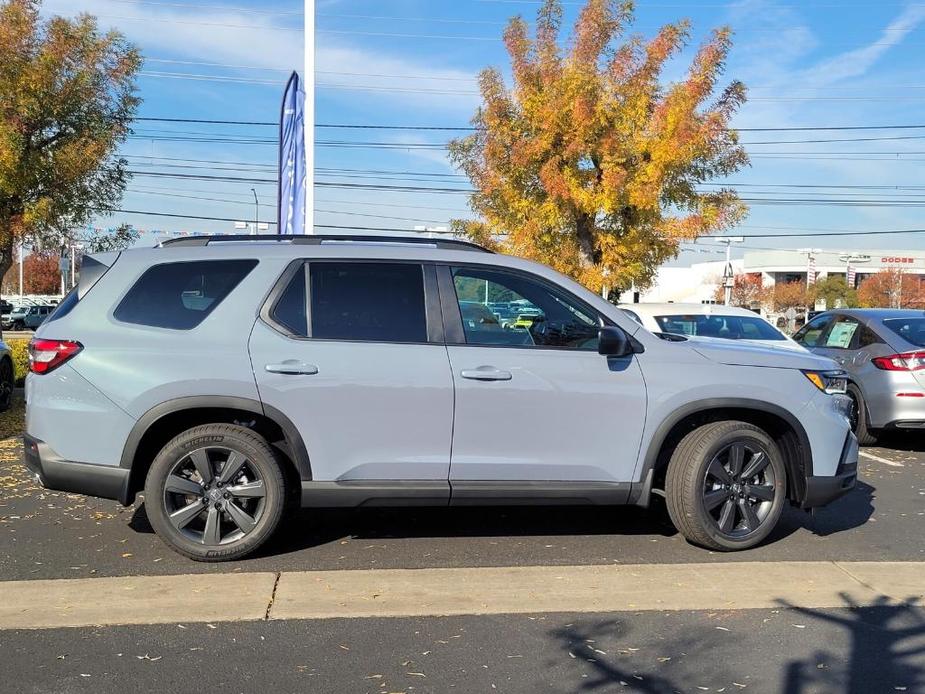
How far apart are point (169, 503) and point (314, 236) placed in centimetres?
184

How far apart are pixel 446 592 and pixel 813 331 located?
26.3ft

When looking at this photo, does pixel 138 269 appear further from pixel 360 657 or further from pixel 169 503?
pixel 360 657

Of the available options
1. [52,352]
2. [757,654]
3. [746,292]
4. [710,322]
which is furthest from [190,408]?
[746,292]

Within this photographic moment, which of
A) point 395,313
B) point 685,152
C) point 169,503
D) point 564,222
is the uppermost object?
point 685,152

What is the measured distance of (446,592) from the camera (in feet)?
14.7

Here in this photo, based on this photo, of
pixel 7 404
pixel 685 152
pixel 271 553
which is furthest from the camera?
pixel 685 152

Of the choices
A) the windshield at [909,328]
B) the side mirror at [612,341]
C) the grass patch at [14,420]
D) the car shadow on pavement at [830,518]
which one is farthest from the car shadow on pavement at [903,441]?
the grass patch at [14,420]

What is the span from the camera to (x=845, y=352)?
954 centimetres

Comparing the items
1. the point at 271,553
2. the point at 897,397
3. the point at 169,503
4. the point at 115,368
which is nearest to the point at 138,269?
the point at 115,368

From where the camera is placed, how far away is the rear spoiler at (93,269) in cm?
488

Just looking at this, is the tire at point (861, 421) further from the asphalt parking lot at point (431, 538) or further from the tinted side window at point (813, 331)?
the asphalt parking lot at point (431, 538)

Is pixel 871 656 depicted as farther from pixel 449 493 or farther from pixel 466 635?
pixel 449 493

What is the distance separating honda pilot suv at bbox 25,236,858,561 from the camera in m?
4.73

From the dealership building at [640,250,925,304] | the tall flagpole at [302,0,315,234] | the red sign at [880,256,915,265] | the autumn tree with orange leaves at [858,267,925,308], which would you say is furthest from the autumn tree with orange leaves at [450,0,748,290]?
the red sign at [880,256,915,265]
